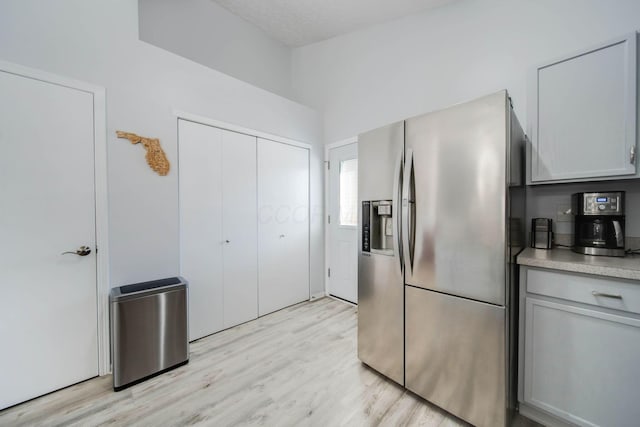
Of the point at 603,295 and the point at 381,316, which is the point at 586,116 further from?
the point at 381,316

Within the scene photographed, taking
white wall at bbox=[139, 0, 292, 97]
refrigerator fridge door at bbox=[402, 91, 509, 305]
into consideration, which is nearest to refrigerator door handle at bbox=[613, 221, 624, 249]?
refrigerator fridge door at bbox=[402, 91, 509, 305]

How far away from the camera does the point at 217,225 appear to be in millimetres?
2615

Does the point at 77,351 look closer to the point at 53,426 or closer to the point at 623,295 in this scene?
the point at 53,426

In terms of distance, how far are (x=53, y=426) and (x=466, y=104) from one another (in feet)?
9.98

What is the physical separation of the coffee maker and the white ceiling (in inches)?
86.0

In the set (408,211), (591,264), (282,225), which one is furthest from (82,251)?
(591,264)

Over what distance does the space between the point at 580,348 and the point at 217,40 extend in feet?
14.3

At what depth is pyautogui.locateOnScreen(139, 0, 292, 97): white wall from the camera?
2.79 meters

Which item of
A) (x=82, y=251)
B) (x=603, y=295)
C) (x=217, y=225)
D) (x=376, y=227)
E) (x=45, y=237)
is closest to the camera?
(x=603, y=295)

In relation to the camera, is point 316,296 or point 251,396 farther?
point 316,296

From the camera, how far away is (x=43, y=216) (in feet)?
5.72

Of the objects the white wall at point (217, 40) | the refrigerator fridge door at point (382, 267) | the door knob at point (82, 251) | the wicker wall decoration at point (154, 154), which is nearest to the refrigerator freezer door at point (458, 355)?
the refrigerator fridge door at point (382, 267)

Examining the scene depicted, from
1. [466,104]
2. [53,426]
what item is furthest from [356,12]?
[53,426]

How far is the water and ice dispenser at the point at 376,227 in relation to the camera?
1.97 meters
